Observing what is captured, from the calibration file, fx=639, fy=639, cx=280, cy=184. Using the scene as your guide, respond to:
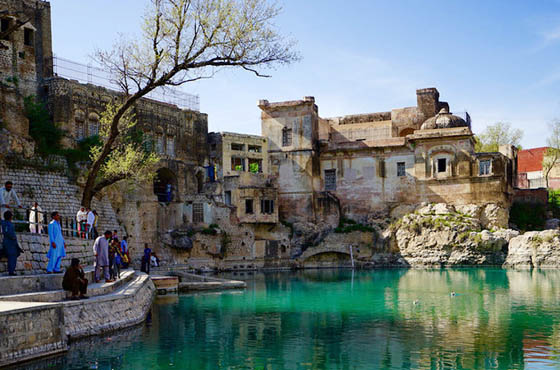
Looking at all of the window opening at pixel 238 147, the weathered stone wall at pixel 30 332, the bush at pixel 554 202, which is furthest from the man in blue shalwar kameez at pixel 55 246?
the bush at pixel 554 202

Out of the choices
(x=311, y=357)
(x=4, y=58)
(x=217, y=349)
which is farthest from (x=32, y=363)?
(x=4, y=58)

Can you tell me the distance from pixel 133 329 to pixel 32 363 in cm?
472

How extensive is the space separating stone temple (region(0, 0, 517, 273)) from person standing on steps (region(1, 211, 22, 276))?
1979 cm

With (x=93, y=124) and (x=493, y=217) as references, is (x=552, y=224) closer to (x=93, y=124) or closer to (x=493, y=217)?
(x=493, y=217)

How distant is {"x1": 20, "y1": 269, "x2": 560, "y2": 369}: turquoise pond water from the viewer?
12945mm

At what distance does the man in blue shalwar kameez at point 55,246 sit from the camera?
52.4 feet

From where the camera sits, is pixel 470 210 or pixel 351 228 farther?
pixel 351 228

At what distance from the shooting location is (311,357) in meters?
13.5

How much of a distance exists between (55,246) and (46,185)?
1652 centimetres

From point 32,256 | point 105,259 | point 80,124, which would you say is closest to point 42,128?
point 80,124

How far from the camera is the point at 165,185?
4384 centimetres

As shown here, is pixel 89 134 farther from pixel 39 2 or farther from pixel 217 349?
pixel 217 349

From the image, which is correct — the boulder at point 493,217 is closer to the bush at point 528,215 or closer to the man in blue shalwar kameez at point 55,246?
the bush at point 528,215

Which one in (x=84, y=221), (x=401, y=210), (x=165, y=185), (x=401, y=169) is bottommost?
(x=84, y=221)
